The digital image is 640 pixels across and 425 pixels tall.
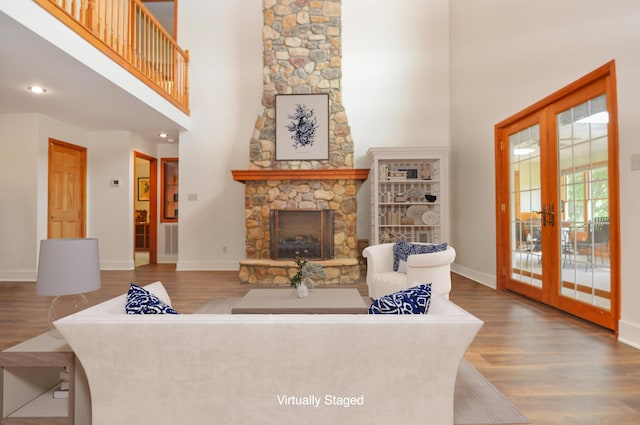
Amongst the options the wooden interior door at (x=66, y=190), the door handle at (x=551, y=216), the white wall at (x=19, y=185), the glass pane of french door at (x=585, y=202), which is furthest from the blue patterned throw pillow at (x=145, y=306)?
the wooden interior door at (x=66, y=190)

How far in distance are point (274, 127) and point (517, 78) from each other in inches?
140

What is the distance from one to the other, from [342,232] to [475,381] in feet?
12.6

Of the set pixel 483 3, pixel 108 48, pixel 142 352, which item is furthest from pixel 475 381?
pixel 483 3

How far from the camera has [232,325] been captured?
1.24m

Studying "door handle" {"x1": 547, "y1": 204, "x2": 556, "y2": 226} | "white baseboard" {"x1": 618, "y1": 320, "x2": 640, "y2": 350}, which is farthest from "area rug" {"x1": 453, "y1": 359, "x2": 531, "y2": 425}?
"door handle" {"x1": 547, "y1": 204, "x2": 556, "y2": 226}

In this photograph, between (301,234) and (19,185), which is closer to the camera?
(19,185)

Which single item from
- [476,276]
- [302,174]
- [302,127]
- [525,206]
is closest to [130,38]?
[302,127]

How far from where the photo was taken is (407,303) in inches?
58.9

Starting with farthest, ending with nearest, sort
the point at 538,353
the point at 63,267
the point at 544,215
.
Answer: the point at 544,215, the point at 538,353, the point at 63,267

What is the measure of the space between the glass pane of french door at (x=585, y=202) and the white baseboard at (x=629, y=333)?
12.1 inches

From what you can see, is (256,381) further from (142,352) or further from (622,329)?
(622,329)

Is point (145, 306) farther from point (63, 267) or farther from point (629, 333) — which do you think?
point (629, 333)

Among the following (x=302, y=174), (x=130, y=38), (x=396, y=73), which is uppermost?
(x=396, y=73)

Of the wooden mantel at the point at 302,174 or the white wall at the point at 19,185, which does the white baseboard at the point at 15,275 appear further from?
the wooden mantel at the point at 302,174
